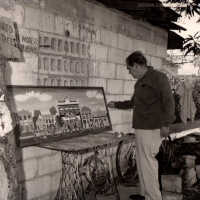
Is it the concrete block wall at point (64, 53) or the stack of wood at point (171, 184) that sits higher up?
the concrete block wall at point (64, 53)

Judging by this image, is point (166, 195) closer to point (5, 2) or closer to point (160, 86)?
point (160, 86)

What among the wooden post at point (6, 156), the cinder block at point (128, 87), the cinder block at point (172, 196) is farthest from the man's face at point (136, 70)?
the wooden post at point (6, 156)

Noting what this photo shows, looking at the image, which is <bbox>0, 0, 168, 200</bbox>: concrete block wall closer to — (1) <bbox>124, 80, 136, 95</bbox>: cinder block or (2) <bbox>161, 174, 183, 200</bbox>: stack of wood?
(1) <bbox>124, 80, 136, 95</bbox>: cinder block

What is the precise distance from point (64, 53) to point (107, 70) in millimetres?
1373

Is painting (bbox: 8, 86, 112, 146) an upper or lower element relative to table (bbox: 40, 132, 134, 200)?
upper

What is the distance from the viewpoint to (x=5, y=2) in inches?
163

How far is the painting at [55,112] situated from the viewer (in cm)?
427

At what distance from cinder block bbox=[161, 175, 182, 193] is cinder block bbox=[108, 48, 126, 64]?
6.66 ft

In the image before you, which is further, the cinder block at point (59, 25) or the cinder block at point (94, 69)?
the cinder block at point (94, 69)

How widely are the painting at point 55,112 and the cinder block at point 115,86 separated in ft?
2.09

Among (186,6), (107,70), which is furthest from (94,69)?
(186,6)

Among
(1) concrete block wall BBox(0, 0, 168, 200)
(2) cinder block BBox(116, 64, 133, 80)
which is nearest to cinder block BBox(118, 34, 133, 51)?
(1) concrete block wall BBox(0, 0, 168, 200)

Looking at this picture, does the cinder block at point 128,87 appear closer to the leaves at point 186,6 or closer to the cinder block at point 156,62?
the cinder block at point 156,62

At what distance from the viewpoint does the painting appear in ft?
14.0
